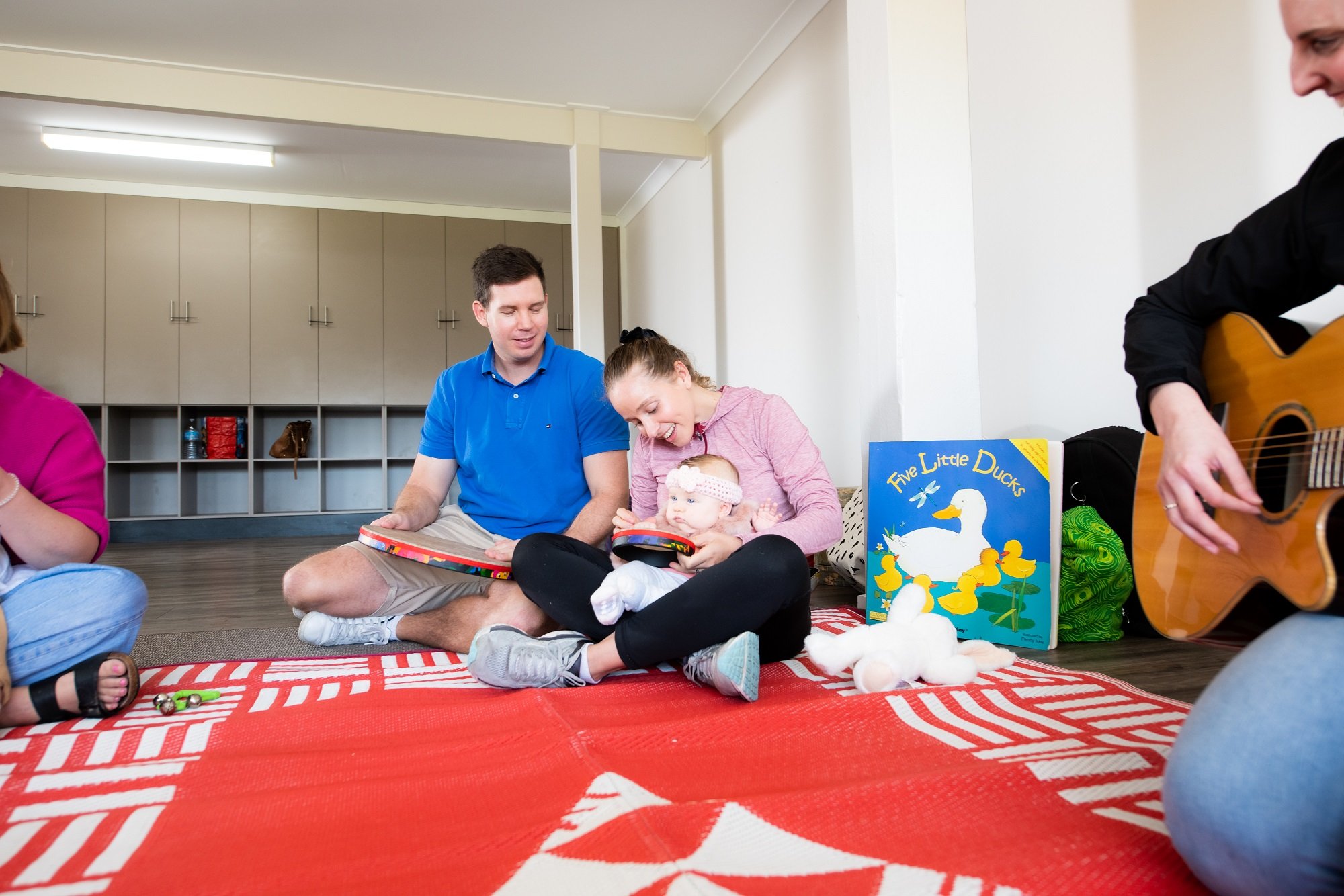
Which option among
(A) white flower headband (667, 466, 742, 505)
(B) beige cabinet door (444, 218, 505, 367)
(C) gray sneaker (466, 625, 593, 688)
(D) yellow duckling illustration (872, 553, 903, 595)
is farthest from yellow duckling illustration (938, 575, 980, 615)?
(B) beige cabinet door (444, 218, 505, 367)

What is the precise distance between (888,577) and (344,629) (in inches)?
55.4

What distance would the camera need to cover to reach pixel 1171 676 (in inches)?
63.4

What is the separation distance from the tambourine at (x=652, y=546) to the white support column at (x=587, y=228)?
Result: 3561 millimetres

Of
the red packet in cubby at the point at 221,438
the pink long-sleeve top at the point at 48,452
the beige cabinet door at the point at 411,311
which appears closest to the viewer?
the pink long-sleeve top at the point at 48,452

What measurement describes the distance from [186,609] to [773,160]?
3360 mm

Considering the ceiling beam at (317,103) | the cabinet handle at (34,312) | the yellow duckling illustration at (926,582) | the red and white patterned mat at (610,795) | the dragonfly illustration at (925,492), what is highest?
the ceiling beam at (317,103)

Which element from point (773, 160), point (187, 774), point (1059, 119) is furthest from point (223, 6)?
point (187, 774)

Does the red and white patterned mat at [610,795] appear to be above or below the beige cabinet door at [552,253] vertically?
below

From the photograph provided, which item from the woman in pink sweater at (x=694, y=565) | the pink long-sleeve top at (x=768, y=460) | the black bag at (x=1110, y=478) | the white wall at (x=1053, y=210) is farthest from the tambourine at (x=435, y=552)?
the white wall at (x=1053, y=210)

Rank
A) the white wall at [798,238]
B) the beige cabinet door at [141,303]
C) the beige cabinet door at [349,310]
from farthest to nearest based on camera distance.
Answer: the beige cabinet door at [349,310] → the beige cabinet door at [141,303] → the white wall at [798,238]

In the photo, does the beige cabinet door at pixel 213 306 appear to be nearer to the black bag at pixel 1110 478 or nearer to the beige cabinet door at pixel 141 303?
the beige cabinet door at pixel 141 303

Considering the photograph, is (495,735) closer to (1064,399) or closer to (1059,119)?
(1064,399)

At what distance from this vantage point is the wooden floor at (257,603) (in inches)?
66.0

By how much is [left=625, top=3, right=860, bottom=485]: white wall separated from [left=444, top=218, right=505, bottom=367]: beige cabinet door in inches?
69.3
